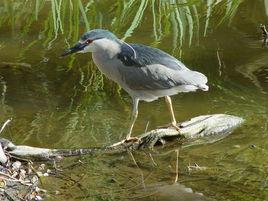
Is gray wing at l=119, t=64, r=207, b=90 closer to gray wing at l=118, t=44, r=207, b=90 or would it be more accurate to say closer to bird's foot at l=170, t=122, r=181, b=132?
gray wing at l=118, t=44, r=207, b=90

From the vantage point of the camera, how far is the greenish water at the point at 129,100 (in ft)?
17.1

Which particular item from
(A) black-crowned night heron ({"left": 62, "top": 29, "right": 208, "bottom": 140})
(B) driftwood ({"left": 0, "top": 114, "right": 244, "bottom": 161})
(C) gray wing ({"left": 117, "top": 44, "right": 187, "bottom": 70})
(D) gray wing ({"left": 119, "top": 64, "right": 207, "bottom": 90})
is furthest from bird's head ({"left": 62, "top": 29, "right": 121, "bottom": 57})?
(B) driftwood ({"left": 0, "top": 114, "right": 244, "bottom": 161})

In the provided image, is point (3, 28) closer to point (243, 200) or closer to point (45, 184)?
point (45, 184)

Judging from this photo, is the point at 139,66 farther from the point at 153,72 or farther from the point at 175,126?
the point at 175,126

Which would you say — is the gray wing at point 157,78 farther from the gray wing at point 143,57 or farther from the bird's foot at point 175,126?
the bird's foot at point 175,126

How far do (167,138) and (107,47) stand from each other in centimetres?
84

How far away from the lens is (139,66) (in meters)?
5.82

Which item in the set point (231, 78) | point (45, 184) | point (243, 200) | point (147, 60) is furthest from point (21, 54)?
point (243, 200)

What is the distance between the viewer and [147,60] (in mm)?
5816

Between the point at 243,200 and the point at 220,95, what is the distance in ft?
7.23

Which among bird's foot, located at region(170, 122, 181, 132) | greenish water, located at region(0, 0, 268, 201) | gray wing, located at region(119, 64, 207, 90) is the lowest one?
greenish water, located at region(0, 0, 268, 201)

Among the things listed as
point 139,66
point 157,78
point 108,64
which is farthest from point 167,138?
point 108,64

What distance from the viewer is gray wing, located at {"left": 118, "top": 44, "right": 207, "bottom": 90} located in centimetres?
578

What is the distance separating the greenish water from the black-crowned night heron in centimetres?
48
